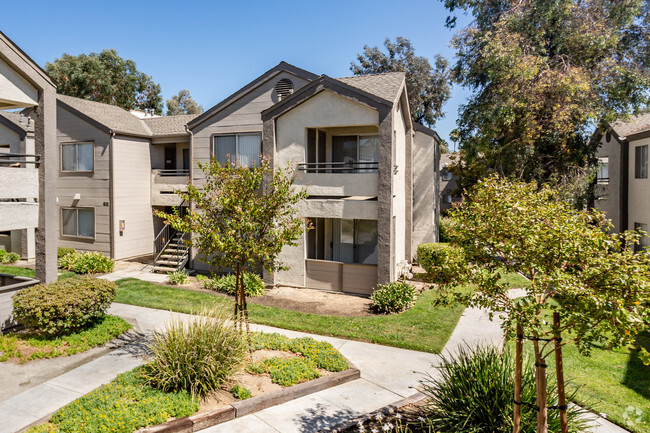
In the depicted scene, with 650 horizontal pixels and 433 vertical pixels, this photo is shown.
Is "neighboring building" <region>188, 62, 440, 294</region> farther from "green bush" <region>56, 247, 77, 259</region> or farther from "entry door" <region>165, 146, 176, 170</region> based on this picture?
"green bush" <region>56, 247, 77, 259</region>

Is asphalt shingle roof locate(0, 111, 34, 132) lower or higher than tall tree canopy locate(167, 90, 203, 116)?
lower

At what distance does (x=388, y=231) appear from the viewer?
1424 centimetres

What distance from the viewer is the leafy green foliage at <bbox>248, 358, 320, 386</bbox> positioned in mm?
7492

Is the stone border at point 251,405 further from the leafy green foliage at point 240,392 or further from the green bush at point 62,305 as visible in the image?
the green bush at point 62,305

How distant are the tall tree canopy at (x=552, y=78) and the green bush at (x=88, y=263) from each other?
57.0ft

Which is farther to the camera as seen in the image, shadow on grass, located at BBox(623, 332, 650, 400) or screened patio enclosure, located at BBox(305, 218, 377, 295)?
screened patio enclosure, located at BBox(305, 218, 377, 295)

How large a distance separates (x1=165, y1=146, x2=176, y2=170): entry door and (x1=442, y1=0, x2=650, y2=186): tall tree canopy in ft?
48.8

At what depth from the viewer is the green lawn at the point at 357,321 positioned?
10391mm

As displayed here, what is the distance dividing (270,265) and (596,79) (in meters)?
17.0

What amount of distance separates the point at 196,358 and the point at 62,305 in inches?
166

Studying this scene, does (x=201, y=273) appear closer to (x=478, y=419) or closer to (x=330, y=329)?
(x=330, y=329)

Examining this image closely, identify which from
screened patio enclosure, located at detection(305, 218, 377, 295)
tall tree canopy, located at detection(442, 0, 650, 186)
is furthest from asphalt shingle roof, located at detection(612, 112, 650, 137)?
screened patio enclosure, located at detection(305, 218, 377, 295)

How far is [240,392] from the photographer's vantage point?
6891 mm

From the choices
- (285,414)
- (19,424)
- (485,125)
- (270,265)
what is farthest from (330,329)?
(485,125)
